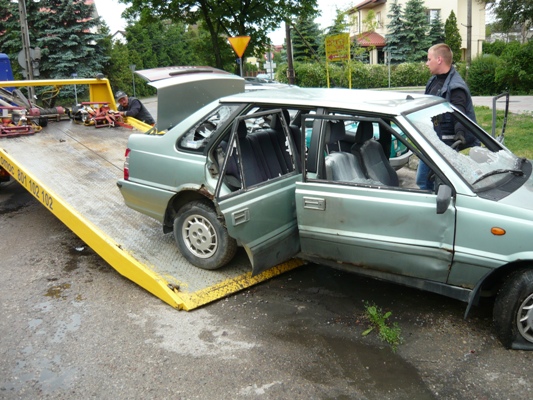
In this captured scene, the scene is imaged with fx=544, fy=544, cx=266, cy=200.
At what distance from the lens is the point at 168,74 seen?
6645 mm

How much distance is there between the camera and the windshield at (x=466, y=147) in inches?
156

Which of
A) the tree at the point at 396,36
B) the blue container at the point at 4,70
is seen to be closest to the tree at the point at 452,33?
the tree at the point at 396,36

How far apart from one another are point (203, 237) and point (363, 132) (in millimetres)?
1749

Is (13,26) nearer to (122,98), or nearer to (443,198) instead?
(122,98)

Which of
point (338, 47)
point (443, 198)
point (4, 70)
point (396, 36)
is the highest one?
point (396, 36)

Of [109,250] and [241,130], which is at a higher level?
[241,130]

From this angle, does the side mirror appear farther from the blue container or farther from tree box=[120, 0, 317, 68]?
tree box=[120, 0, 317, 68]

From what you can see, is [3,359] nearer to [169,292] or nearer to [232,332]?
[169,292]

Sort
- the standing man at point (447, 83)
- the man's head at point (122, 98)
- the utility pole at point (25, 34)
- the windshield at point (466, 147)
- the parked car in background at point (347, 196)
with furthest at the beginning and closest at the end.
→ 1. the utility pole at point (25, 34)
2. the man's head at point (122, 98)
3. the standing man at point (447, 83)
4. the windshield at point (466, 147)
5. the parked car in background at point (347, 196)

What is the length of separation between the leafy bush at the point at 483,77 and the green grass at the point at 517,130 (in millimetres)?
16032

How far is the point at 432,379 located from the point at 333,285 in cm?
158

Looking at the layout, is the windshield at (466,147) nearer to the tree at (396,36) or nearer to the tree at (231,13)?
the tree at (231,13)

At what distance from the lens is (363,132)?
4965 millimetres

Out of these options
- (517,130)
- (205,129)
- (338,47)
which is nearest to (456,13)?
(338,47)
